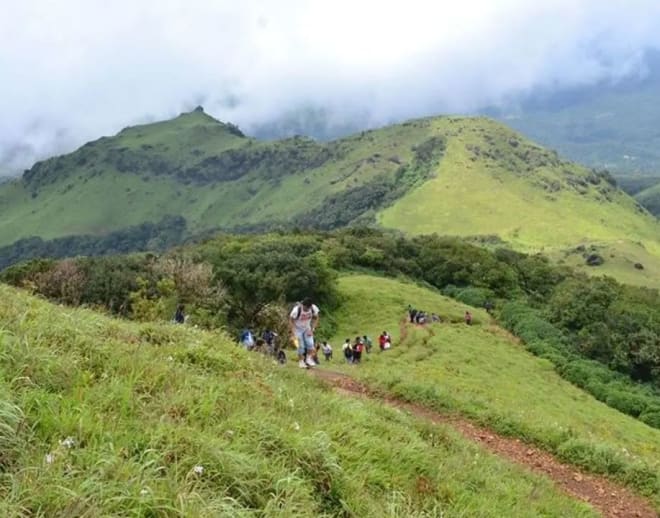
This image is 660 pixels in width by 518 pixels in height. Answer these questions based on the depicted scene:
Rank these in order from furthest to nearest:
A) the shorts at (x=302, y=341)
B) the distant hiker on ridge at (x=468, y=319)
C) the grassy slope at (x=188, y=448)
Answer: the distant hiker on ridge at (x=468, y=319)
the shorts at (x=302, y=341)
the grassy slope at (x=188, y=448)

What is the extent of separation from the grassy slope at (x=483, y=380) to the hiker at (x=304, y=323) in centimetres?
185

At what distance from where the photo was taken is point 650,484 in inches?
535

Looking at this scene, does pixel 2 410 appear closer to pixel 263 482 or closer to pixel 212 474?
pixel 212 474

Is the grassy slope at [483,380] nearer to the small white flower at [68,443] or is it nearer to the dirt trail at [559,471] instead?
the dirt trail at [559,471]

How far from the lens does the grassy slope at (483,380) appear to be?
53.5 feet

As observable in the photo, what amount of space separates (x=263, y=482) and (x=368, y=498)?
1.27 meters

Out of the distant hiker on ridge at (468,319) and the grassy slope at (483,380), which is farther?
the distant hiker on ridge at (468,319)

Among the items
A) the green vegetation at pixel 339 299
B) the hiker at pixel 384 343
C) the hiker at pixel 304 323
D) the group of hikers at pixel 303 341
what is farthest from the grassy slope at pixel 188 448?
the hiker at pixel 384 343

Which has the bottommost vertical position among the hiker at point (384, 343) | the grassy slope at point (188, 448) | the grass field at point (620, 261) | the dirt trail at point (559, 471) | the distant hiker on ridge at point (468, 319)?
the dirt trail at point (559, 471)

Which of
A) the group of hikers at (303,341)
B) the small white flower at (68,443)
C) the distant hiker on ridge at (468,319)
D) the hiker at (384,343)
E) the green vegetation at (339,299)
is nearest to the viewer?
the small white flower at (68,443)

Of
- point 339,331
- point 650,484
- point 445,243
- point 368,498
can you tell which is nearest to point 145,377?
point 368,498

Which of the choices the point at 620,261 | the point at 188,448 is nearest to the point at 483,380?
the point at 188,448

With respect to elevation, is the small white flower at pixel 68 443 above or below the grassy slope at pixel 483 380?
above

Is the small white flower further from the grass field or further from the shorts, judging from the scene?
the grass field
